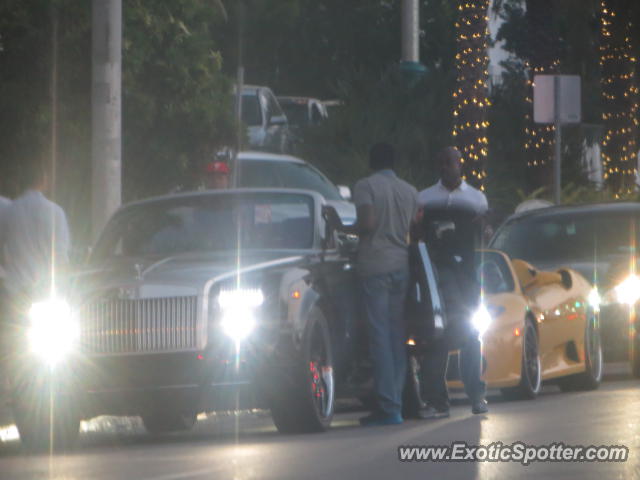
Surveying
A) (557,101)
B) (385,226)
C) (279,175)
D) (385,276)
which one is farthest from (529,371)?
(279,175)

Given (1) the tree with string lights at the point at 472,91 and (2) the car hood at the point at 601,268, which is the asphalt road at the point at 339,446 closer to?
(2) the car hood at the point at 601,268

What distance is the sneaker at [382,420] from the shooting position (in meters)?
13.8

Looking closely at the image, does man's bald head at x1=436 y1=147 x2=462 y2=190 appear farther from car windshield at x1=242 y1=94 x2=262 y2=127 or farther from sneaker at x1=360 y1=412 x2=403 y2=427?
car windshield at x1=242 y1=94 x2=262 y2=127

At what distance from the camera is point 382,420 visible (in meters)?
13.8

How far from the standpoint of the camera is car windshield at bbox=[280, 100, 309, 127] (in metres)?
41.4

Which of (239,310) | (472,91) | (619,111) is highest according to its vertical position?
(472,91)

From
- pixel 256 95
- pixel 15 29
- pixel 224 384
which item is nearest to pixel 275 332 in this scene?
pixel 224 384

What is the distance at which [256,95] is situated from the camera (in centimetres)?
3438

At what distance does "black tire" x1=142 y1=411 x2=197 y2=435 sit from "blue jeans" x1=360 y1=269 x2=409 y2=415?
4.96ft

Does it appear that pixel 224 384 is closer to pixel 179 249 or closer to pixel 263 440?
pixel 263 440

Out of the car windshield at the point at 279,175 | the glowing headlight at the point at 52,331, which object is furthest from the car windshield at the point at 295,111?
the glowing headlight at the point at 52,331

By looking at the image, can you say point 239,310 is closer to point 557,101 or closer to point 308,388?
point 308,388

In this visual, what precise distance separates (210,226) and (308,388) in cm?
194

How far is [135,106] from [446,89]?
13862 mm
